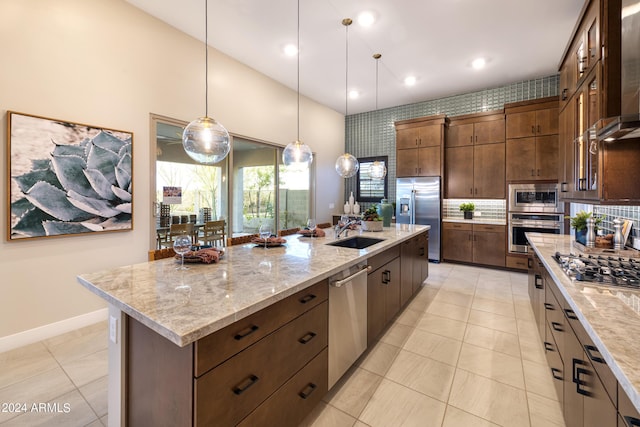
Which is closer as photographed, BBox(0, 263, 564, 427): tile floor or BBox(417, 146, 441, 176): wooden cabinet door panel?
BBox(0, 263, 564, 427): tile floor

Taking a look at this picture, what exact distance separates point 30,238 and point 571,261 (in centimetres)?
429

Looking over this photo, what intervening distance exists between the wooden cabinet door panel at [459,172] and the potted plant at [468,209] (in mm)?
179

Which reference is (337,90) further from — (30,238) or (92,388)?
(92,388)

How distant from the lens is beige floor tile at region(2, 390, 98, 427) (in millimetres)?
1686

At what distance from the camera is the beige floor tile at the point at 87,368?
207 cm

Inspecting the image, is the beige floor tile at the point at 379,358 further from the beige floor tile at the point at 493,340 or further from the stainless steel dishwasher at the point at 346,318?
the beige floor tile at the point at 493,340

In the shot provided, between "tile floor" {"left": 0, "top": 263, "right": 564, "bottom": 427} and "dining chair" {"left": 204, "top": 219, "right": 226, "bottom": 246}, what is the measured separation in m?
1.47

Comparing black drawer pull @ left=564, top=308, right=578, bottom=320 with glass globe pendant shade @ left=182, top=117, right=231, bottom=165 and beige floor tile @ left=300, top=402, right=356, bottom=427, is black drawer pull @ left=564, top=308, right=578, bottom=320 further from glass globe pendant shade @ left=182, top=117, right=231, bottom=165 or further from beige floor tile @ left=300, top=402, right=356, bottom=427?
glass globe pendant shade @ left=182, top=117, right=231, bottom=165

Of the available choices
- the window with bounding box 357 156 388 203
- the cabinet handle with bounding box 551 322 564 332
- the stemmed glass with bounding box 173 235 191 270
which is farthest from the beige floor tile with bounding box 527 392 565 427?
the window with bounding box 357 156 388 203

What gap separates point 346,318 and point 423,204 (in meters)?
4.17

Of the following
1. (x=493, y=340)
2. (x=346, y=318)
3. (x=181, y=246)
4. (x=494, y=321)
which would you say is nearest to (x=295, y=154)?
(x=181, y=246)

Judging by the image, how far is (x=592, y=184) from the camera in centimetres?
221

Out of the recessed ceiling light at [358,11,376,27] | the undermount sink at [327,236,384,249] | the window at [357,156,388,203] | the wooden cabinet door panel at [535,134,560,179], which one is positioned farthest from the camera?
the window at [357,156,388,203]

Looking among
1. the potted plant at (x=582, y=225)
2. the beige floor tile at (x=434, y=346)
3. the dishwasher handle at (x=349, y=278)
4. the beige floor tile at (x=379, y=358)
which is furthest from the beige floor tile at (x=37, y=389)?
the potted plant at (x=582, y=225)
